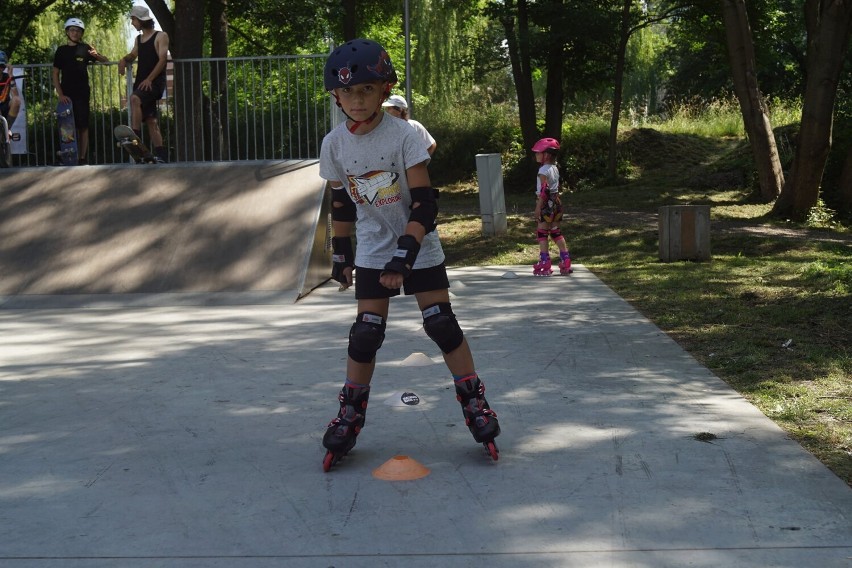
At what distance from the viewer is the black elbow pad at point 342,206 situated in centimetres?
443

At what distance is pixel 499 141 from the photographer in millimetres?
30391

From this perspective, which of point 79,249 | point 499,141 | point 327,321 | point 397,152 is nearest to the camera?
point 397,152

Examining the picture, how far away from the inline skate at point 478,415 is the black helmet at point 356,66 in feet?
4.30

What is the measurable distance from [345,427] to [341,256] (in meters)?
0.74

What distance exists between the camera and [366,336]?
13.9ft

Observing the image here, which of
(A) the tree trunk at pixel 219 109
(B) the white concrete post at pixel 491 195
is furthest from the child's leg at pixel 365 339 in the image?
(B) the white concrete post at pixel 491 195

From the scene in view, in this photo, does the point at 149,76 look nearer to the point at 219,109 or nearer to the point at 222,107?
the point at 219,109

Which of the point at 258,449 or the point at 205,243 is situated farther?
the point at 205,243

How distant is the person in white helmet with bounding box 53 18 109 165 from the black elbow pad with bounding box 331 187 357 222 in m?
7.97

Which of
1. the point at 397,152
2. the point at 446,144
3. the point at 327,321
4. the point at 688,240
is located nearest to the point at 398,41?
the point at 446,144

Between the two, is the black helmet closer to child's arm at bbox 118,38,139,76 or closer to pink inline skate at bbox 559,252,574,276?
pink inline skate at bbox 559,252,574,276

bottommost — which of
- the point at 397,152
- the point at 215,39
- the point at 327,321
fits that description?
the point at 327,321

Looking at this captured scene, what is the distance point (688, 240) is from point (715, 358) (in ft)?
20.8

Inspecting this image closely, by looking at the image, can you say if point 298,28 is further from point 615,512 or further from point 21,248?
point 615,512
